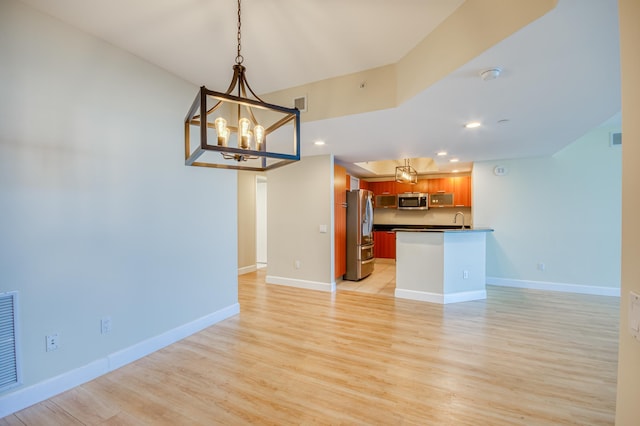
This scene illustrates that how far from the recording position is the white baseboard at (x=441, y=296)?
13.3 feet

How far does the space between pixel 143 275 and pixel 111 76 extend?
177 cm

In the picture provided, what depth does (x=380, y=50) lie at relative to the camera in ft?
7.91

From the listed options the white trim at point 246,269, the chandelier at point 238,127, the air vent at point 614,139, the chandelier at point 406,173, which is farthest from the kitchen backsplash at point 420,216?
the chandelier at point 238,127

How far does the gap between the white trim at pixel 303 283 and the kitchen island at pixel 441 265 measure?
44.2 inches

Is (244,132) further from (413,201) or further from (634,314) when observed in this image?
(413,201)

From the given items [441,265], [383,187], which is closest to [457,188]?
[383,187]

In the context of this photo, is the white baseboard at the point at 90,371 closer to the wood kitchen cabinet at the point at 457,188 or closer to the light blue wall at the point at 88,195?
the light blue wall at the point at 88,195

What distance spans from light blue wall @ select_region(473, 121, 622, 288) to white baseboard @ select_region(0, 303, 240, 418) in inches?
207

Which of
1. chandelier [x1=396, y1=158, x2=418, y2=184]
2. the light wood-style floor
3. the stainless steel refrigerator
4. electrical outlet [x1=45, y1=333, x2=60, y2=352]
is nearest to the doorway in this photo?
the stainless steel refrigerator

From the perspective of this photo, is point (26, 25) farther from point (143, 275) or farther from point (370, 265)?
point (370, 265)

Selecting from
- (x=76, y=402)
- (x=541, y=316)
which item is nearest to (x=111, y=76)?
(x=76, y=402)

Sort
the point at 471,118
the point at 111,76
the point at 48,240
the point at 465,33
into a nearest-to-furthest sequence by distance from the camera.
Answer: the point at 465,33, the point at 48,240, the point at 111,76, the point at 471,118

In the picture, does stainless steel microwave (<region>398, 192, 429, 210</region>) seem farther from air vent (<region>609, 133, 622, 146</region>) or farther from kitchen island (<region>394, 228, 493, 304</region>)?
air vent (<region>609, 133, 622, 146</region>)

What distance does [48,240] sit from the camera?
1983mm
